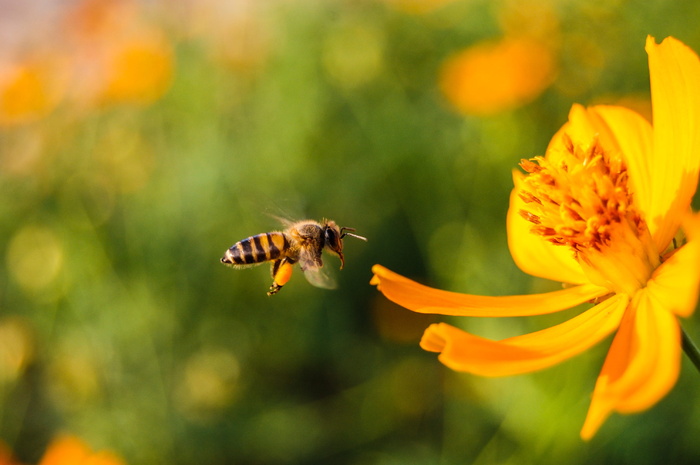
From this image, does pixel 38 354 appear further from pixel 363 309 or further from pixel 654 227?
pixel 654 227

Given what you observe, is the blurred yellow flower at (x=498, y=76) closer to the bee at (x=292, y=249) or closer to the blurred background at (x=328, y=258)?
the blurred background at (x=328, y=258)

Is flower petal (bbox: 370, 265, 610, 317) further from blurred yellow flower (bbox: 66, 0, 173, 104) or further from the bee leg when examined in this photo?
blurred yellow flower (bbox: 66, 0, 173, 104)

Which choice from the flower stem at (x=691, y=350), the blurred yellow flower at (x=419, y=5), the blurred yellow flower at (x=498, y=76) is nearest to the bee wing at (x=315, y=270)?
the flower stem at (x=691, y=350)

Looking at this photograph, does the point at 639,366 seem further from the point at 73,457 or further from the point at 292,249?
the point at 73,457

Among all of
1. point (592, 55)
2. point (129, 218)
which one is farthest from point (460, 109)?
point (129, 218)

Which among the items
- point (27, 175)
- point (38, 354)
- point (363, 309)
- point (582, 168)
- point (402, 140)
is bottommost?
point (363, 309)
